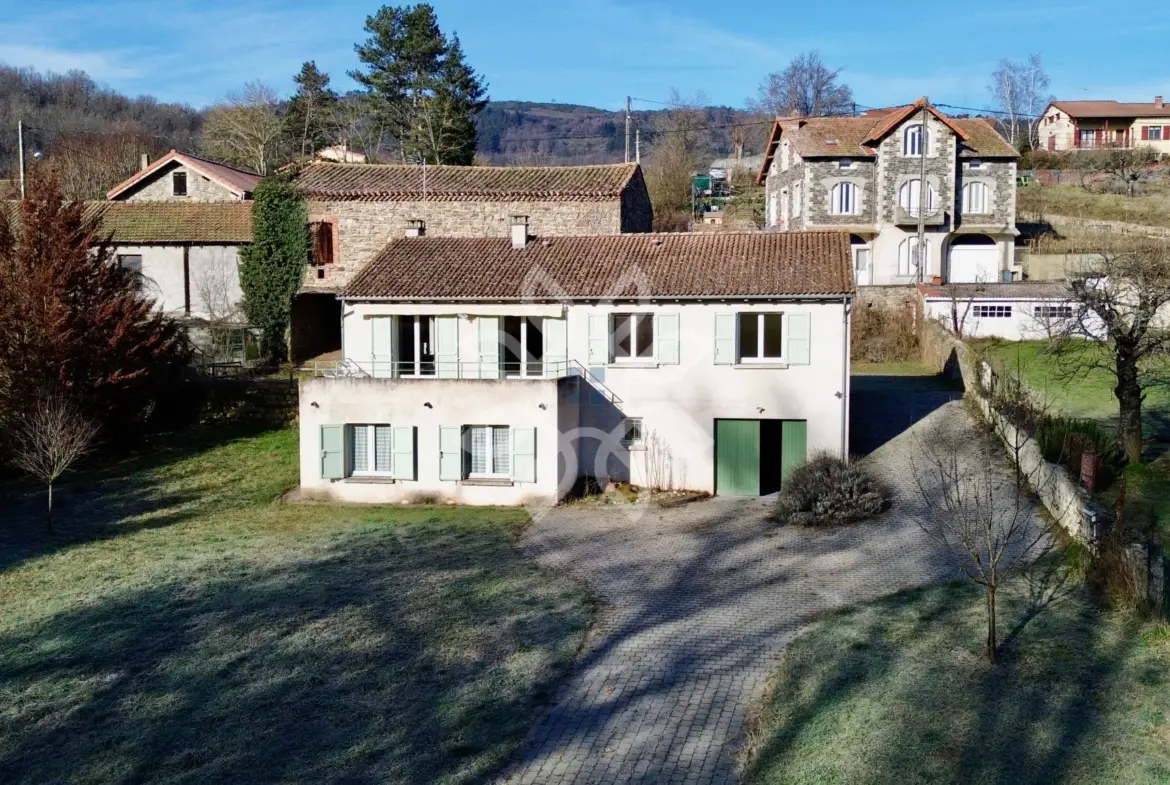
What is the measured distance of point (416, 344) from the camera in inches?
957

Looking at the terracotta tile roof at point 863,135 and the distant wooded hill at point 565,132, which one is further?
the distant wooded hill at point 565,132

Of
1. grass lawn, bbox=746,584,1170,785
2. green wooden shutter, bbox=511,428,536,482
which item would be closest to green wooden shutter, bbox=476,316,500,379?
green wooden shutter, bbox=511,428,536,482

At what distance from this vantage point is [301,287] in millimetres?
35156

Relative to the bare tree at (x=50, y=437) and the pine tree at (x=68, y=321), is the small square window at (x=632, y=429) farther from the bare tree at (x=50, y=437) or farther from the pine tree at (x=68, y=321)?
the pine tree at (x=68, y=321)

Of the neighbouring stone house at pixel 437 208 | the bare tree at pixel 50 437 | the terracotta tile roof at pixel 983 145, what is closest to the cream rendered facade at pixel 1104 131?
the terracotta tile roof at pixel 983 145

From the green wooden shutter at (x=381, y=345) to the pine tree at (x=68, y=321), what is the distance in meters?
7.43

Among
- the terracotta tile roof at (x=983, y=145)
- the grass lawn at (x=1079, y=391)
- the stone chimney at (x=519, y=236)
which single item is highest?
the terracotta tile roof at (x=983, y=145)

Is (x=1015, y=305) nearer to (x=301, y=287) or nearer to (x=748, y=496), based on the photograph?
(x=748, y=496)

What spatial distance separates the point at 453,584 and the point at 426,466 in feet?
21.6

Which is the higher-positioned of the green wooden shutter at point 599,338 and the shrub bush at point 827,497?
the green wooden shutter at point 599,338

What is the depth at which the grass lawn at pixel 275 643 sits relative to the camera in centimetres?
1108

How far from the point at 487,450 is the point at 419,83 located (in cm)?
3637

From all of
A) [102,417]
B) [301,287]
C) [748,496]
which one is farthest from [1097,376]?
[102,417]

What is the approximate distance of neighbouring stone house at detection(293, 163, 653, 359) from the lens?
112 feet
